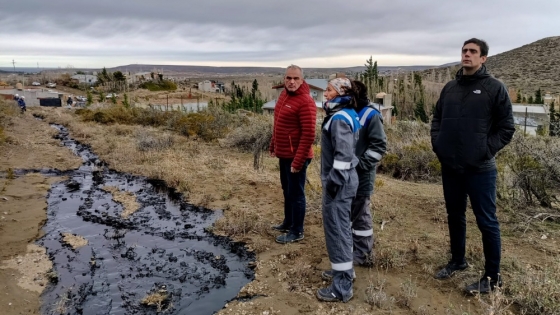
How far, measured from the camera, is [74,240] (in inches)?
200

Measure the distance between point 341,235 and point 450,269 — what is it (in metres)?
1.13

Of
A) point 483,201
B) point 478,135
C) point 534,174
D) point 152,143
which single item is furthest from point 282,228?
point 152,143

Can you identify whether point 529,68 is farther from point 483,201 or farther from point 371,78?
point 483,201

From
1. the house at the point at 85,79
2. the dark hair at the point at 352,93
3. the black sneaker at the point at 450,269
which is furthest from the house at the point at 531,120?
the house at the point at 85,79

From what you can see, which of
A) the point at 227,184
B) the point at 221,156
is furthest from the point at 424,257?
the point at 221,156

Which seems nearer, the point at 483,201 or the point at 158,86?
the point at 483,201

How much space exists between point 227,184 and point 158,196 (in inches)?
47.9

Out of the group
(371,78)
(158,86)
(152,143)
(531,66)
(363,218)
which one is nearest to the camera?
(363,218)

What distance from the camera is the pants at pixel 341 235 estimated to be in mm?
3277

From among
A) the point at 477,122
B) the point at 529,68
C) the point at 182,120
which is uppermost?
the point at 529,68

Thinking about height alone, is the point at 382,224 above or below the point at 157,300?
above

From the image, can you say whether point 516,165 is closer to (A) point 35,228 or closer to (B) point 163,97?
(A) point 35,228

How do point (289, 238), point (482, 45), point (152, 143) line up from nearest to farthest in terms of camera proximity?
point (482, 45) < point (289, 238) < point (152, 143)

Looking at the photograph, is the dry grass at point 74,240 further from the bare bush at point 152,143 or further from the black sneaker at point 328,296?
the bare bush at point 152,143
